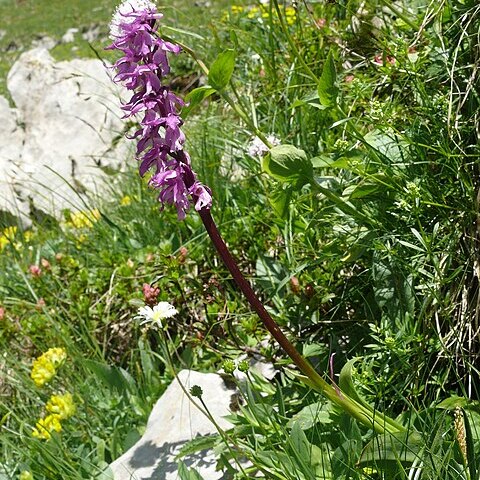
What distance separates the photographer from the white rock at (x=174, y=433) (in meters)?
2.54

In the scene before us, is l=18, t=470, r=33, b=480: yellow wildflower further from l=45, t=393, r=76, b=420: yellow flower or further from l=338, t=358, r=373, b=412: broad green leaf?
l=338, t=358, r=373, b=412: broad green leaf

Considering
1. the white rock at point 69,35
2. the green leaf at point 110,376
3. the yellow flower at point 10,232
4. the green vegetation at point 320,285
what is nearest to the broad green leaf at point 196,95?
the green vegetation at point 320,285

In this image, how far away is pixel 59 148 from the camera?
6844 millimetres

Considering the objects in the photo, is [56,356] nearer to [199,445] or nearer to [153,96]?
[199,445]

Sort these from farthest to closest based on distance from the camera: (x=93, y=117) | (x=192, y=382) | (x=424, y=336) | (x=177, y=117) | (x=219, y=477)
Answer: (x=93, y=117) < (x=192, y=382) < (x=219, y=477) < (x=424, y=336) < (x=177, y=117)

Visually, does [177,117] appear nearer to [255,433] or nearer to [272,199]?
[272,199]

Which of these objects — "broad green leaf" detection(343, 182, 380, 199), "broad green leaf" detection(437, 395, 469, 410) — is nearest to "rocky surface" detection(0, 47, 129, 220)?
"broad green leaf" detection(343, 182, 380, 199)

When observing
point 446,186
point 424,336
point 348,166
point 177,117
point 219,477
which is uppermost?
point 177,117

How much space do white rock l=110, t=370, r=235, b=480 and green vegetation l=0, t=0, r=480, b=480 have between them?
80 mm

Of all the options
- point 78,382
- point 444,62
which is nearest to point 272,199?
point 444,62

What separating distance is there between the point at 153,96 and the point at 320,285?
1233mm

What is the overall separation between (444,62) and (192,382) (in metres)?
1.37

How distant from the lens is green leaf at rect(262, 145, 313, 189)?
2.15 m

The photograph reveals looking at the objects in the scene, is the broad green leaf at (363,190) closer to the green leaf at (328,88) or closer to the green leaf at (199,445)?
the green leaf at (328,88)
